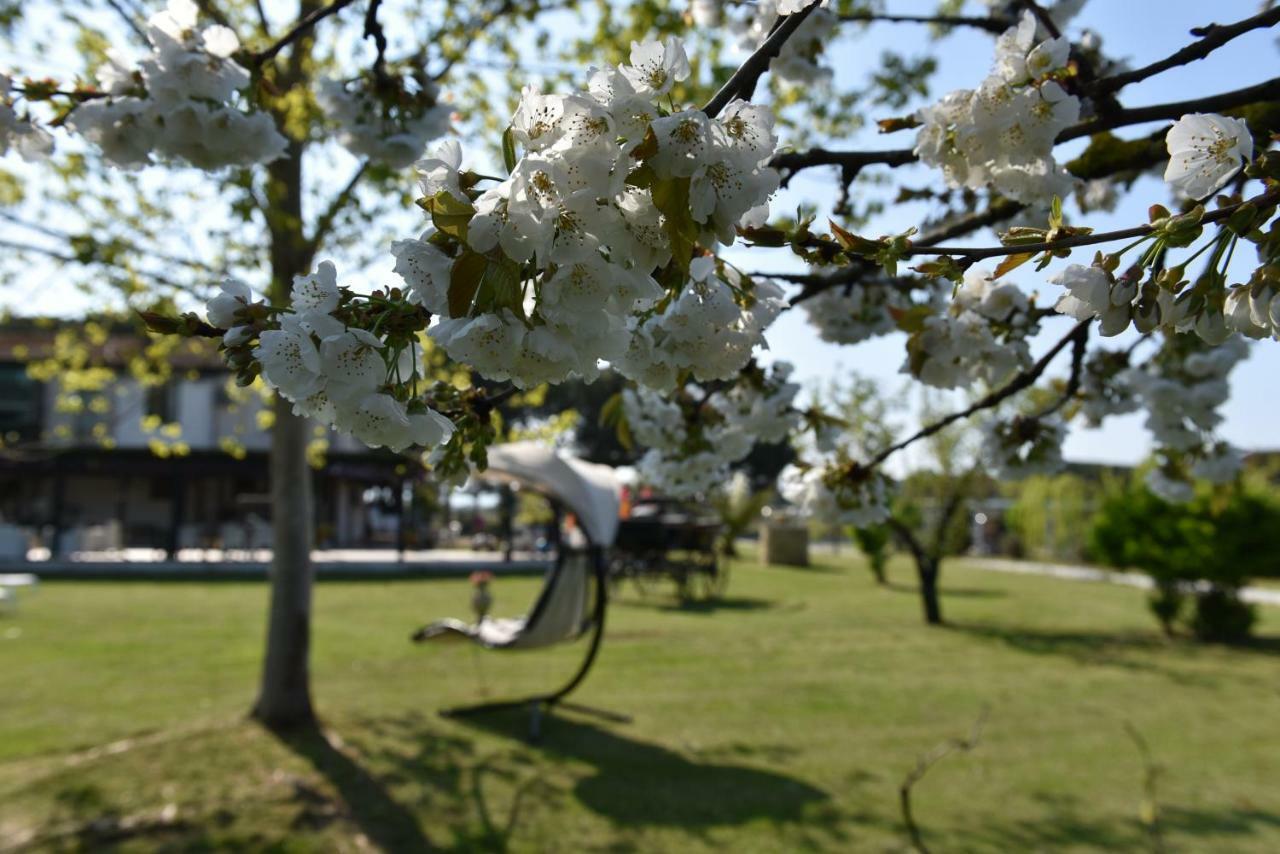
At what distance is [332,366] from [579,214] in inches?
11.4

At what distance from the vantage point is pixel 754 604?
13703 mm

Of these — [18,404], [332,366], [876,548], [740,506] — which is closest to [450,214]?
[332,366]

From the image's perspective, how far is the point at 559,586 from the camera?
6.50 meters

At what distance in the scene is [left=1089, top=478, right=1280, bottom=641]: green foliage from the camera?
34.1 feet

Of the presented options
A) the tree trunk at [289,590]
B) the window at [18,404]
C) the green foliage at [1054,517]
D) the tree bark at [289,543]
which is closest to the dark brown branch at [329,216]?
the tree bark at [289,543]

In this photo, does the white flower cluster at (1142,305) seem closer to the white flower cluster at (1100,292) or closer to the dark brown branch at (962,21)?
the white flower cluster at (1100,292)

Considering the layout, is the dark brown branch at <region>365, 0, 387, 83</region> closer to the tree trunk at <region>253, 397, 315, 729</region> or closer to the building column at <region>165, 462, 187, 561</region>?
the tree trunk at <region>253, 397, 315, 729</region>

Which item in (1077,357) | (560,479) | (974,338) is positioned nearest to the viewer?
(974,338)

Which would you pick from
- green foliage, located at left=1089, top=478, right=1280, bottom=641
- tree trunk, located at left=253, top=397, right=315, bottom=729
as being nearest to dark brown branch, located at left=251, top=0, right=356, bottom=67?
tree trunk, located at left=253, top=397, right=315, bottom=729

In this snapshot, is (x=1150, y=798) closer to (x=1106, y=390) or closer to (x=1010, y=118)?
(x=1106, y=390)

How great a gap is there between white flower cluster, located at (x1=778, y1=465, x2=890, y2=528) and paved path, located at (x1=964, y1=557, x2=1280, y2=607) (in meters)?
14.8

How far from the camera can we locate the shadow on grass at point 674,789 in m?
4.56

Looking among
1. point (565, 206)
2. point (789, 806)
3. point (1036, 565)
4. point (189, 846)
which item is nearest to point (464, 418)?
point (565, 206)

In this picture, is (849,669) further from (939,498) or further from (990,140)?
(990,140)
